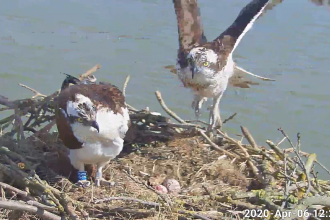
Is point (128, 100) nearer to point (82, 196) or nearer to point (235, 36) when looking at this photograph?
point (235, 36)

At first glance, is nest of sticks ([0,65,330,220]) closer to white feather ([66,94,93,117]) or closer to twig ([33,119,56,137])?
twig ([33,119,56,137])

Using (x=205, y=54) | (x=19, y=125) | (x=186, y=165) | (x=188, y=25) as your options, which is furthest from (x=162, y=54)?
(x=19, y=125)

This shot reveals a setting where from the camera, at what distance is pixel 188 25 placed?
6.36 m

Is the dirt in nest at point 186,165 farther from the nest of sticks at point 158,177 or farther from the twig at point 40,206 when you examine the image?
the twig at point 40,206

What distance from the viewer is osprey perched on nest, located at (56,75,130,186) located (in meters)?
4.40

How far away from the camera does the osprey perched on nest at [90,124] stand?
4.40 m

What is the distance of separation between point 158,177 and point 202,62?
1.41 meters

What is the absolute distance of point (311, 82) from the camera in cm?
906

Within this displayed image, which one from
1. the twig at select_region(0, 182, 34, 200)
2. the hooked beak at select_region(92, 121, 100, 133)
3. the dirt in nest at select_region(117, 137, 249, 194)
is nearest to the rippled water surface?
the dirt in nest at select_region(117, 137, 249, 194)

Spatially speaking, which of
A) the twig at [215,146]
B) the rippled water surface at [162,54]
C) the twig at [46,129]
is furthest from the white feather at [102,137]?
the rippled water surface at [162,54]

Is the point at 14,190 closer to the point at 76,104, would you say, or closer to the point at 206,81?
the point at 76,104

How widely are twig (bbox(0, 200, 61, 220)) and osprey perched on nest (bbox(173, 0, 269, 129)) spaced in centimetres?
225

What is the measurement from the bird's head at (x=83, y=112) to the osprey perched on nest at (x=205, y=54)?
168 cm

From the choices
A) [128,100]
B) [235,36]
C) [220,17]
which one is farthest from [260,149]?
[220,17]
